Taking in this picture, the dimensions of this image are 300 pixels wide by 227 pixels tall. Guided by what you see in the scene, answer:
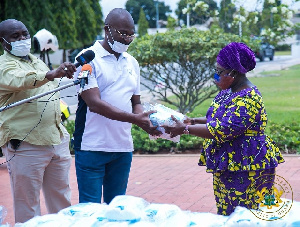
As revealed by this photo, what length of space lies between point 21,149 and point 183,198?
2771 mm

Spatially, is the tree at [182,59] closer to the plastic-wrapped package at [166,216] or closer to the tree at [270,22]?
the tree at [270,22]

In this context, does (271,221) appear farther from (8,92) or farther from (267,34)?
(267,34)

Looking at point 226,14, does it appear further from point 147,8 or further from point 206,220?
point 147,8

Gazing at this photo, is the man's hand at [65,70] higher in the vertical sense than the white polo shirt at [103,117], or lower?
higher

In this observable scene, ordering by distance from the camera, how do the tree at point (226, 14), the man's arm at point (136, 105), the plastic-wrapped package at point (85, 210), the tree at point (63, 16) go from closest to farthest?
the plastic-wrapped package at point (85, 210) < the man's arm at point (136, 105) < the tree at point (63, 16) < the tree at point (226, 14)

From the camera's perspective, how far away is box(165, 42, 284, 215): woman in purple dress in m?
3.36

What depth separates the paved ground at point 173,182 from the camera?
6.28 meters

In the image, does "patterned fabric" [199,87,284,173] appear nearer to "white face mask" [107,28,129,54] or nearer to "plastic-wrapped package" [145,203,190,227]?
"plastic-wrapped package" [145,203,190,227]

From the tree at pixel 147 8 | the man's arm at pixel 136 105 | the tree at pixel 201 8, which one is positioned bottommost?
the tree at pixel 147 8

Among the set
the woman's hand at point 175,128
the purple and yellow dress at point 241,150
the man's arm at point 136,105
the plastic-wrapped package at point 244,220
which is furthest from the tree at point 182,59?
the plastic-wrapped package at point 244,220

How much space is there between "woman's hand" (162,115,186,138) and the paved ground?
244 cm

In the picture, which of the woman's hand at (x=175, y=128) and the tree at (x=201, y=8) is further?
the tree at (x=201, y=8)

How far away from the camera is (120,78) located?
12.8 ft

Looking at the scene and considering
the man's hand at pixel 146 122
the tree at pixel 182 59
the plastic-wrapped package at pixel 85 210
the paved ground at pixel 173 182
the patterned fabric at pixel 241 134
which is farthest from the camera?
the tree at pixel 182 59
